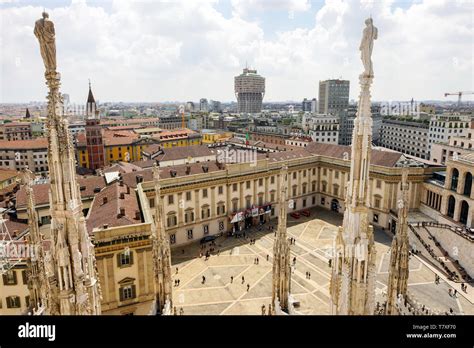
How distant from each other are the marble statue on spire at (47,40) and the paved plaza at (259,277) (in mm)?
32258

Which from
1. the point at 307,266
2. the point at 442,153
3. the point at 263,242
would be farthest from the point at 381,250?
the point at 442,153

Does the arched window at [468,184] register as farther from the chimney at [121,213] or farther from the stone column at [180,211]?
the chimney at [121,213]

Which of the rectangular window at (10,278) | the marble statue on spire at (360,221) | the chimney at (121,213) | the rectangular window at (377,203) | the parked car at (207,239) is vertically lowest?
the parked car at (207,239)

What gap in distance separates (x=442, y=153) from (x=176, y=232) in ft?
213

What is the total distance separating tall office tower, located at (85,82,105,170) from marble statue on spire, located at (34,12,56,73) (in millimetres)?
97469

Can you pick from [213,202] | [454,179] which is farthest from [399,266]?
[454,179]

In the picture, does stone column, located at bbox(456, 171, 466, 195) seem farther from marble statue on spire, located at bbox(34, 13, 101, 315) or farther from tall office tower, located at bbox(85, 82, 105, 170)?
tall office tower, located at bbox(85, 82, 105, 170)

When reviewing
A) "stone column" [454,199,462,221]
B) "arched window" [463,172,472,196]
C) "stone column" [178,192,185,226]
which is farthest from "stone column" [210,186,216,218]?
"arched window" [463,172,472,196]

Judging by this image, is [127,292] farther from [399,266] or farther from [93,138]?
[93,138]

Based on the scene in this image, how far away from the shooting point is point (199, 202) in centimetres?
5725

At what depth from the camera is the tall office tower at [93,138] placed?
9738 cm

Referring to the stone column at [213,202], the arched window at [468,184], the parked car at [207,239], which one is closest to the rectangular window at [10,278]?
the parked car at [207,239]

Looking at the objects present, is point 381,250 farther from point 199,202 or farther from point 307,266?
point 199,202

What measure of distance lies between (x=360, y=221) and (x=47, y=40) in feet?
27.9
